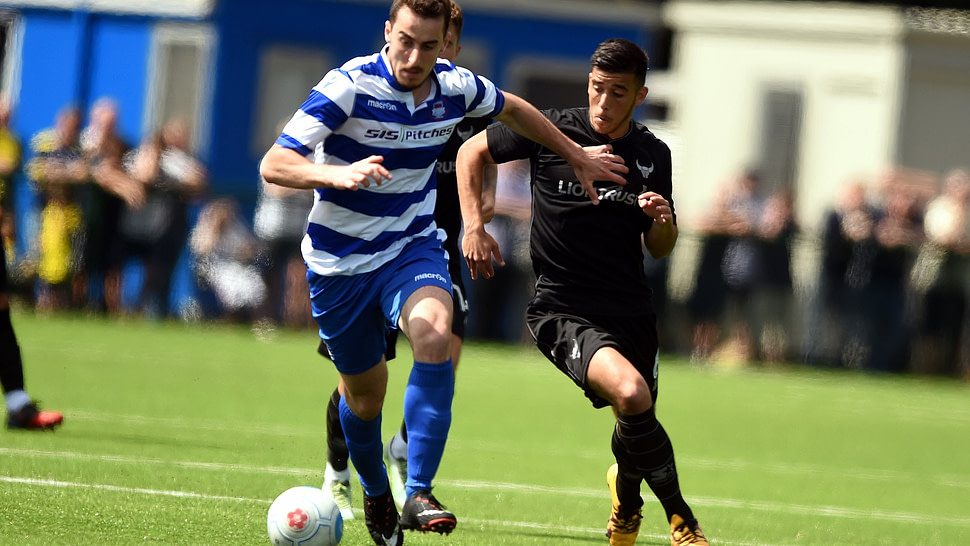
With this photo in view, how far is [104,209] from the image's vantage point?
18.8 meters

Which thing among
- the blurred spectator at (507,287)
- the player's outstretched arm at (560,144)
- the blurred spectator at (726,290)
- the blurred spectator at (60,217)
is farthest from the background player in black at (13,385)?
the blurred spectator at (726,290)

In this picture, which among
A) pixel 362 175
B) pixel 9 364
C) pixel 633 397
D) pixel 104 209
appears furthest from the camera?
pixel 104 209

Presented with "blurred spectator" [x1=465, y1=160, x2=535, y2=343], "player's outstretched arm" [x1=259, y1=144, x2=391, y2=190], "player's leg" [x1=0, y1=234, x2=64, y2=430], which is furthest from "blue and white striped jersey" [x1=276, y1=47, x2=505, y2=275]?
"blurred spectator" [x1=465, y1=160, x2=535, y2=343]

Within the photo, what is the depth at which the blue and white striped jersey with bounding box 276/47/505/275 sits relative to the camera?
608 cm

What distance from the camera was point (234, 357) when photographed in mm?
15453

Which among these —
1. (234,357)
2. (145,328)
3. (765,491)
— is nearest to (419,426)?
(765,491)

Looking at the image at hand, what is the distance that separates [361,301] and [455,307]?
1.65 meters

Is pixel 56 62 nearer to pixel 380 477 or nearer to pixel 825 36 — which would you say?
pixel 825 36

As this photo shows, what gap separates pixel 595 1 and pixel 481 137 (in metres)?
18.0

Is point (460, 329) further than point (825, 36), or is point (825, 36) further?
point (825, 36)

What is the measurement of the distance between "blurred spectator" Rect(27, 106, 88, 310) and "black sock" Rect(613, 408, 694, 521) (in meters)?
13.2

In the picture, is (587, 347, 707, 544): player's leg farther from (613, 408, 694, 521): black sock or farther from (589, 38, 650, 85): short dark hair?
(589, 38, 650, 85): short dark hair

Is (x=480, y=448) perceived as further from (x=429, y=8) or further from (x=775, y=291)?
(x=775, y=291)

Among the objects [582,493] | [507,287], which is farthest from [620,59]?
[507,287]
